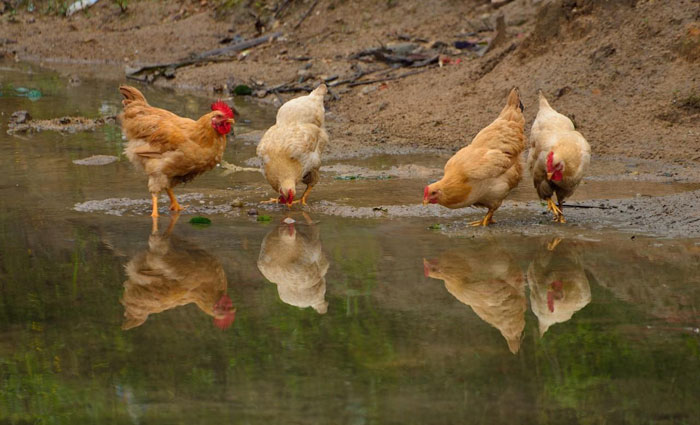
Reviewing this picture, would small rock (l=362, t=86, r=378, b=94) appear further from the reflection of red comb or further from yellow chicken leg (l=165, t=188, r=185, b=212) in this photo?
the reflection of red comb

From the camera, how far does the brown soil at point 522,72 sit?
10.5m

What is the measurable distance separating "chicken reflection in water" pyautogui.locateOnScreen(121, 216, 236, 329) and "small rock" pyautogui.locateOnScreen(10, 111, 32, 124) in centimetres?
662

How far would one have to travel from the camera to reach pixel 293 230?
6.90 meters

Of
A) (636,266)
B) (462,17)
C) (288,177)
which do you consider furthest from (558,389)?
(462,17)

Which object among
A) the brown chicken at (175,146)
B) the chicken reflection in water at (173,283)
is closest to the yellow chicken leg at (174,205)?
the brown chicken at (175,146)

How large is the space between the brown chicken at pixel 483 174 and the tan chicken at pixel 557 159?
0.81 feet

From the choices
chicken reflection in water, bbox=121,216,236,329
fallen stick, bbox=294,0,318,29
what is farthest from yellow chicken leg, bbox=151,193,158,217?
fallen stick, bbox=294,0,318,29

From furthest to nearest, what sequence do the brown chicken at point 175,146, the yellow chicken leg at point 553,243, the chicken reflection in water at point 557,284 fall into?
the brown chicken at point 175,146, the yellow chicken leg at point 553,243, the chicken reflection in water at point 557,284

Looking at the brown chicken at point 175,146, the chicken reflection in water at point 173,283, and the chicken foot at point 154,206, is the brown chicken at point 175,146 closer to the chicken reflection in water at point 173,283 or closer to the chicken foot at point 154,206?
the chicken foot at point 154,206

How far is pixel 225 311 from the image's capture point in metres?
4.82

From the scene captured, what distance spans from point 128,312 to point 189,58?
15331 mm

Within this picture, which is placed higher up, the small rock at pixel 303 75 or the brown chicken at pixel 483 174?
the small rock at pixel 303 75

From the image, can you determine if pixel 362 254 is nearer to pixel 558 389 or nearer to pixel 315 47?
pixel 558 389

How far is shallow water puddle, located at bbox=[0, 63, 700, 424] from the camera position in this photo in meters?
3.66
